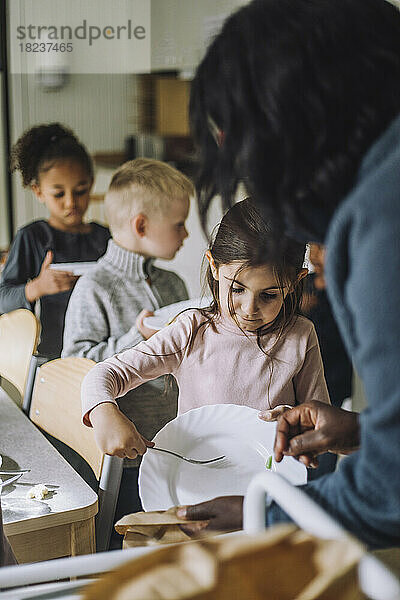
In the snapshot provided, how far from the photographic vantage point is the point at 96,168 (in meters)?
1.68

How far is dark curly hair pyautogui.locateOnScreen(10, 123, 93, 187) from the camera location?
137 centimetres

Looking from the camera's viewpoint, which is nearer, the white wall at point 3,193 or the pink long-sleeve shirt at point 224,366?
the pink long-sleeve shirt at point 224,366

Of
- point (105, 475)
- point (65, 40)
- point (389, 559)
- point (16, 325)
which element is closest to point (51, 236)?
point (16, 325)

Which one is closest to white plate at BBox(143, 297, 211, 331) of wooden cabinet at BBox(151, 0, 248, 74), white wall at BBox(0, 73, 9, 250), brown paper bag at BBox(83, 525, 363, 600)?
wooden cabinet at BBox(151, 0, 248, 74)

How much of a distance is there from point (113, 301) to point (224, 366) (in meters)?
0.42

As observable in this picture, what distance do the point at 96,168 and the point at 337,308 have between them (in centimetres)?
134

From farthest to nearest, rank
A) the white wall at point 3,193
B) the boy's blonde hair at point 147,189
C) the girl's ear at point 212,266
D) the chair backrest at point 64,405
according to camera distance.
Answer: the white wall at point 3,193 < the boy's blonde hair at point 147,189 < the chair backrest at point 64,405 < the girl's ear at point 212,266

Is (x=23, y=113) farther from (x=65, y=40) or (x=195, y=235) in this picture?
(x=195, y=235)

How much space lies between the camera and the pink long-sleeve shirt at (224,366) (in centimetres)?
80

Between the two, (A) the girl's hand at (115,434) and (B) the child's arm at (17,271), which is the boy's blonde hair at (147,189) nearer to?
(B) the child's arm at (17,271)

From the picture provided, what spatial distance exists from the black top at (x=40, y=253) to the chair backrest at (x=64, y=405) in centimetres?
33

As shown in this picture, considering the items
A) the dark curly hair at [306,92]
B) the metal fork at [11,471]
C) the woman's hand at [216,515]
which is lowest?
the metal fork at [11,471]

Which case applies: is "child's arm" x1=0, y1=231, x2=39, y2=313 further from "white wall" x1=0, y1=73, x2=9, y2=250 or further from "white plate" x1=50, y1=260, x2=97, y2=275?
"white wall" x1=0, y1=73, x2=9, y2=250

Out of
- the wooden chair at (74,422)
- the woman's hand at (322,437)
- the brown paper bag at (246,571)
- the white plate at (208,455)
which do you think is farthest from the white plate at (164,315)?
the brown paper bag at (246,571)
